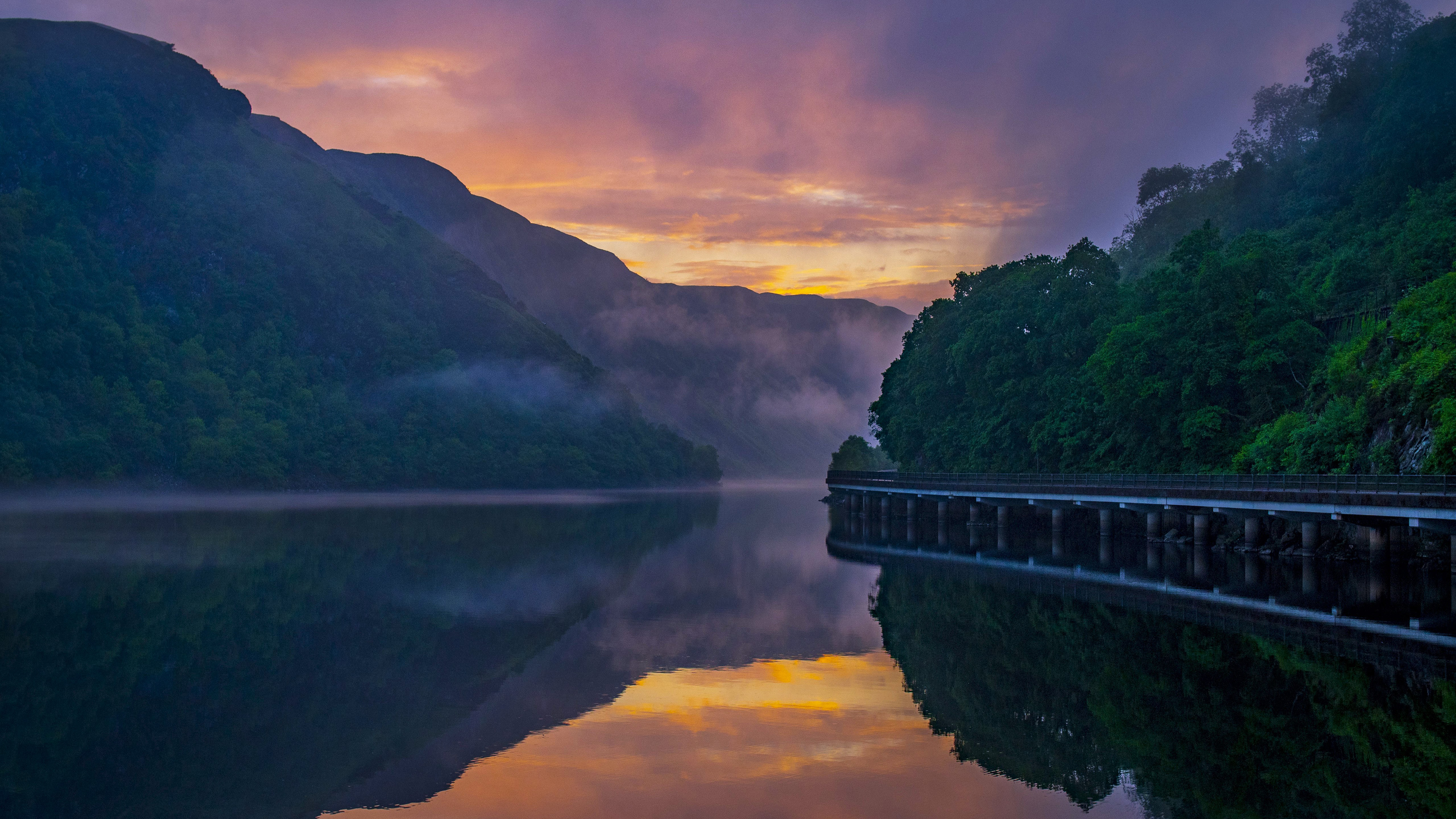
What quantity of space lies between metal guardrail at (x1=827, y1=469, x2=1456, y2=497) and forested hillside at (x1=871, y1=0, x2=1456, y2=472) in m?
2.36

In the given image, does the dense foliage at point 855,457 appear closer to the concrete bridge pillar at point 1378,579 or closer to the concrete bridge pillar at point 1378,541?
the concrete bridge pillar at point 1378,541

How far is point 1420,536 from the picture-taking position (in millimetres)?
43656

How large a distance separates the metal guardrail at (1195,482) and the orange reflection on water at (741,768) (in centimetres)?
2205

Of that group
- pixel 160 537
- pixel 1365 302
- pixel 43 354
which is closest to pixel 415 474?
pixel 43 354

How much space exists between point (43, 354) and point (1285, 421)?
151794 mm

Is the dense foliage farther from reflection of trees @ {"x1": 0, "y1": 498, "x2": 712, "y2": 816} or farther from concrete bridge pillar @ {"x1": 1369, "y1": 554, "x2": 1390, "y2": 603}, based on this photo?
concrete bridge pillar @ {"x1": 1369, "y1": 554, "x2": 1390, "y2": 603}

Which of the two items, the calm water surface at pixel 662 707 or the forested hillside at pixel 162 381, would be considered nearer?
the calm water surface at pixel 662 707

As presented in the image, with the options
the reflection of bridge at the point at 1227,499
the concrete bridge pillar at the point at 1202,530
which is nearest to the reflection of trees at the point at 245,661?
the reflection of bridge at the point at 1227,499

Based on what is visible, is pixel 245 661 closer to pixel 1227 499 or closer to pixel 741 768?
pixel 741 768

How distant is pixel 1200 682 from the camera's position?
23375 millimetres

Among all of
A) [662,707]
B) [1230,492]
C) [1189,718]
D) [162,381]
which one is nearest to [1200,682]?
[1189,718]

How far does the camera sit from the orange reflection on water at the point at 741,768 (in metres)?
16.3

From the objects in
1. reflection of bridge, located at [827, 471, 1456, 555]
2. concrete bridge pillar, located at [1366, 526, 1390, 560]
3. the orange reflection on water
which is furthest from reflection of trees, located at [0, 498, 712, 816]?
concrete bridge pillar, located at [1366, 526, 1390, 560]

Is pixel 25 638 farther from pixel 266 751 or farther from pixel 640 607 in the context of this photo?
pixel 640 607
